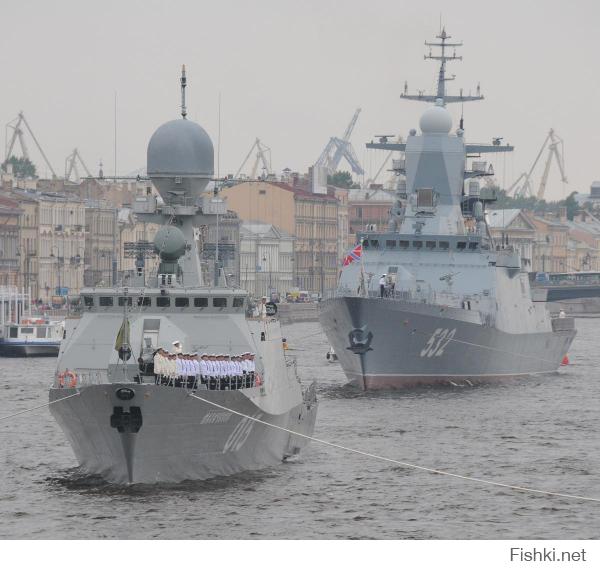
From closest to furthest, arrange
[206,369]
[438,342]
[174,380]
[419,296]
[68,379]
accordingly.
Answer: [174,380] < [206,369] < [68,379] < [438,342] < [419,296]

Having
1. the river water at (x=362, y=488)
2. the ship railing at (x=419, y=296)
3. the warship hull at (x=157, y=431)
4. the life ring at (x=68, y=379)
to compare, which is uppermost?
the ship railing at (x=419, y=296)

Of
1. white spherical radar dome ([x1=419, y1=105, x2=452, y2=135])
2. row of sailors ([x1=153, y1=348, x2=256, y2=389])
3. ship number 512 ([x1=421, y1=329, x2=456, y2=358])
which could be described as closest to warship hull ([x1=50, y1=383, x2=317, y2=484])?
row of sailors ([x1=153, y1=348, x2=256, y2=389])

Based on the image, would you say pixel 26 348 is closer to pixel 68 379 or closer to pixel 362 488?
pixel 362 488

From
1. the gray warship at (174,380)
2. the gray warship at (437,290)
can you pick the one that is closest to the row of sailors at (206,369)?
the gray warship at (174,380)

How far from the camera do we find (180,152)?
167 ft

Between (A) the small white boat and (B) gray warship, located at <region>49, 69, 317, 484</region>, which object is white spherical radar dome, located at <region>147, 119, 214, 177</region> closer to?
(B) gray warship, located at <region>49, 69, 317, 484</region>

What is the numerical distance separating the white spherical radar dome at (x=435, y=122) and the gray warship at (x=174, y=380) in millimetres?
39844

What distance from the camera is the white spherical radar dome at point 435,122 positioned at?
9131 cm

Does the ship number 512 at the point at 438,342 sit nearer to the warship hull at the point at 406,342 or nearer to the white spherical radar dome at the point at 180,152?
the warship hull at the point at 406,342

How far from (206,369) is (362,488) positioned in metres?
5.34

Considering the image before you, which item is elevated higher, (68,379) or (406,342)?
(406,342)

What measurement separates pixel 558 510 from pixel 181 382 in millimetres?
9040

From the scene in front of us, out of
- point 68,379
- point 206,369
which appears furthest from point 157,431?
point 68,379

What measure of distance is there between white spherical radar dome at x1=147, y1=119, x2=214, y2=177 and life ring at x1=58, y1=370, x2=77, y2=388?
7.09m
